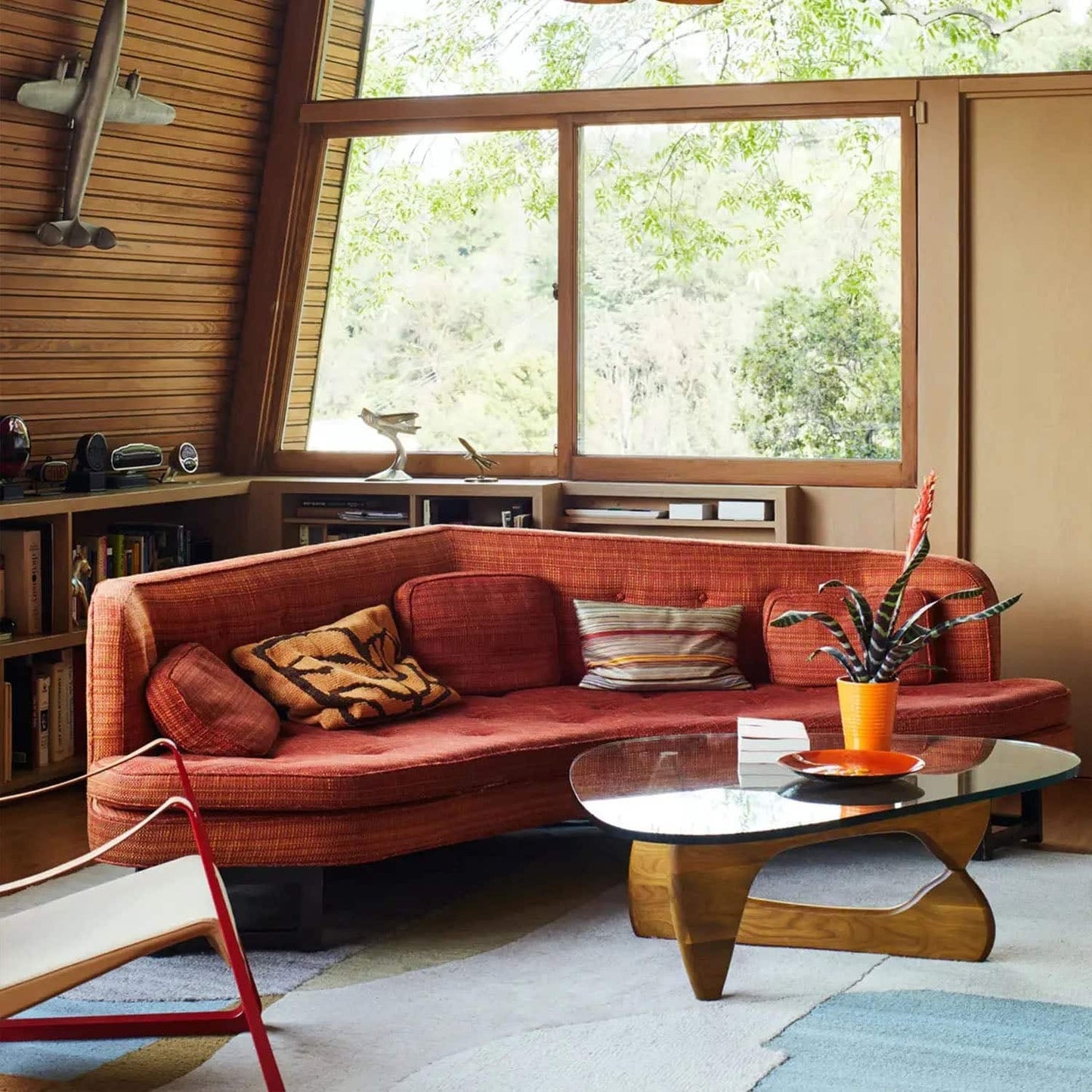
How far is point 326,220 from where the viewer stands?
241 inches

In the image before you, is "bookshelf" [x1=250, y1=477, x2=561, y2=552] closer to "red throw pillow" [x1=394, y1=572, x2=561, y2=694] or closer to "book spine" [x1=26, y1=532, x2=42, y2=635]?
"red throw pillow" [x1=394, y1=572, x2=561, y2=694]

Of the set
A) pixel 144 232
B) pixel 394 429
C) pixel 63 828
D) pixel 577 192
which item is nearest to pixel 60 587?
pixel 63 828

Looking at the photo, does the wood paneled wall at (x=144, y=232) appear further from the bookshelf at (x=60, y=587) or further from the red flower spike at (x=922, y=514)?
the red flower spike at (x=922, y=514)

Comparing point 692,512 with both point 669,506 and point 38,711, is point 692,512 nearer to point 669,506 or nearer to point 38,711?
point 669,506

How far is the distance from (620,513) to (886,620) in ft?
7.07

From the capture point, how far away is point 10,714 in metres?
4.95

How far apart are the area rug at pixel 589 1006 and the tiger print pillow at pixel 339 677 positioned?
Answer: 0.46m

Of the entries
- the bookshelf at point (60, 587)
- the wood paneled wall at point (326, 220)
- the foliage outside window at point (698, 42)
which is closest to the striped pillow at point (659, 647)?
the bookshelf at point (60, 587)

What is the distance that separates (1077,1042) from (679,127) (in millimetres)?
3663

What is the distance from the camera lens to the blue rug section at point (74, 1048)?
9.65 ft

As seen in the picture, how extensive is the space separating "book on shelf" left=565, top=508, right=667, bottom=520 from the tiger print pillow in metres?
1.40

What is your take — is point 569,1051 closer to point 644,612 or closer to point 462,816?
point 462,816

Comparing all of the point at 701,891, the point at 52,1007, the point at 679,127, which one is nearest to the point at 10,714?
the point at 52,1007

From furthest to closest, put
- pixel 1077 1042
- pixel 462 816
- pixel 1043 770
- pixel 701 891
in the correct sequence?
pixel 462 816 → pixel 1043 770 → pixel 701 891 → pixel 1077 1042
